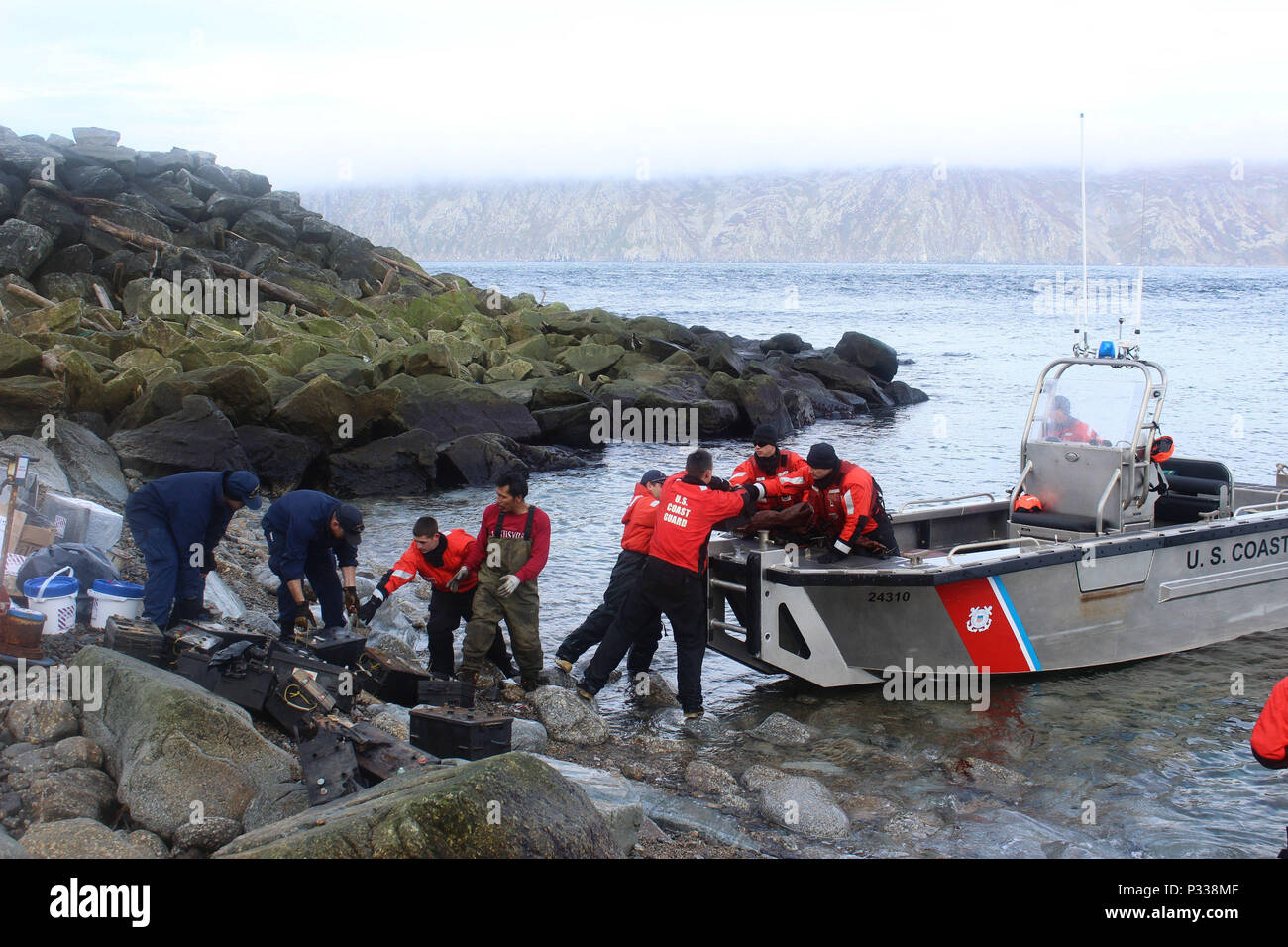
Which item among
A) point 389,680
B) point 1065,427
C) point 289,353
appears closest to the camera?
point 389,680

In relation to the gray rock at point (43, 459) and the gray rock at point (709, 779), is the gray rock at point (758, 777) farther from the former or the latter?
the gray rock at point (43, 459)

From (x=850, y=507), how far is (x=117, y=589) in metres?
5.12

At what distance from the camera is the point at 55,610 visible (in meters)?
7.02

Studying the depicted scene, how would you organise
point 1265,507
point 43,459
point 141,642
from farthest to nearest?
point 43,459
point 1265,507
point 141,642

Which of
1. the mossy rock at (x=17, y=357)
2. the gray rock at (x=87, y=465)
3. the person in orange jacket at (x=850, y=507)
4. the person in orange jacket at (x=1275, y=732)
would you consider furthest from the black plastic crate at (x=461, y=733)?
the mossy rock at (x=17, y=357)

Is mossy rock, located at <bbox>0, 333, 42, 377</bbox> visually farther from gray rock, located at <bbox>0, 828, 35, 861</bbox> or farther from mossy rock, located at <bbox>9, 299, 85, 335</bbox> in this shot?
gray rock, located at <bbox>0, 828, 35, 861</bbox>

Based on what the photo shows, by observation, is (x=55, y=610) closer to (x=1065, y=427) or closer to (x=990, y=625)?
(x=990, y=625)

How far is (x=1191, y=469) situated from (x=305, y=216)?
28910 millimetres

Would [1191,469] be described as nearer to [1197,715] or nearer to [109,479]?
[1197,715]

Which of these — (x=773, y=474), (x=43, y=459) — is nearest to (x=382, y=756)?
(x=773, y=474)

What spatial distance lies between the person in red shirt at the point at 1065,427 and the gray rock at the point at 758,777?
13.9ft

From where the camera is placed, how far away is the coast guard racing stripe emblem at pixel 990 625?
26.4 feet

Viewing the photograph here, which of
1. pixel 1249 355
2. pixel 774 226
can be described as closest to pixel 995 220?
pixel 774 226

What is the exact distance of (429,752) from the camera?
19.3 ft
